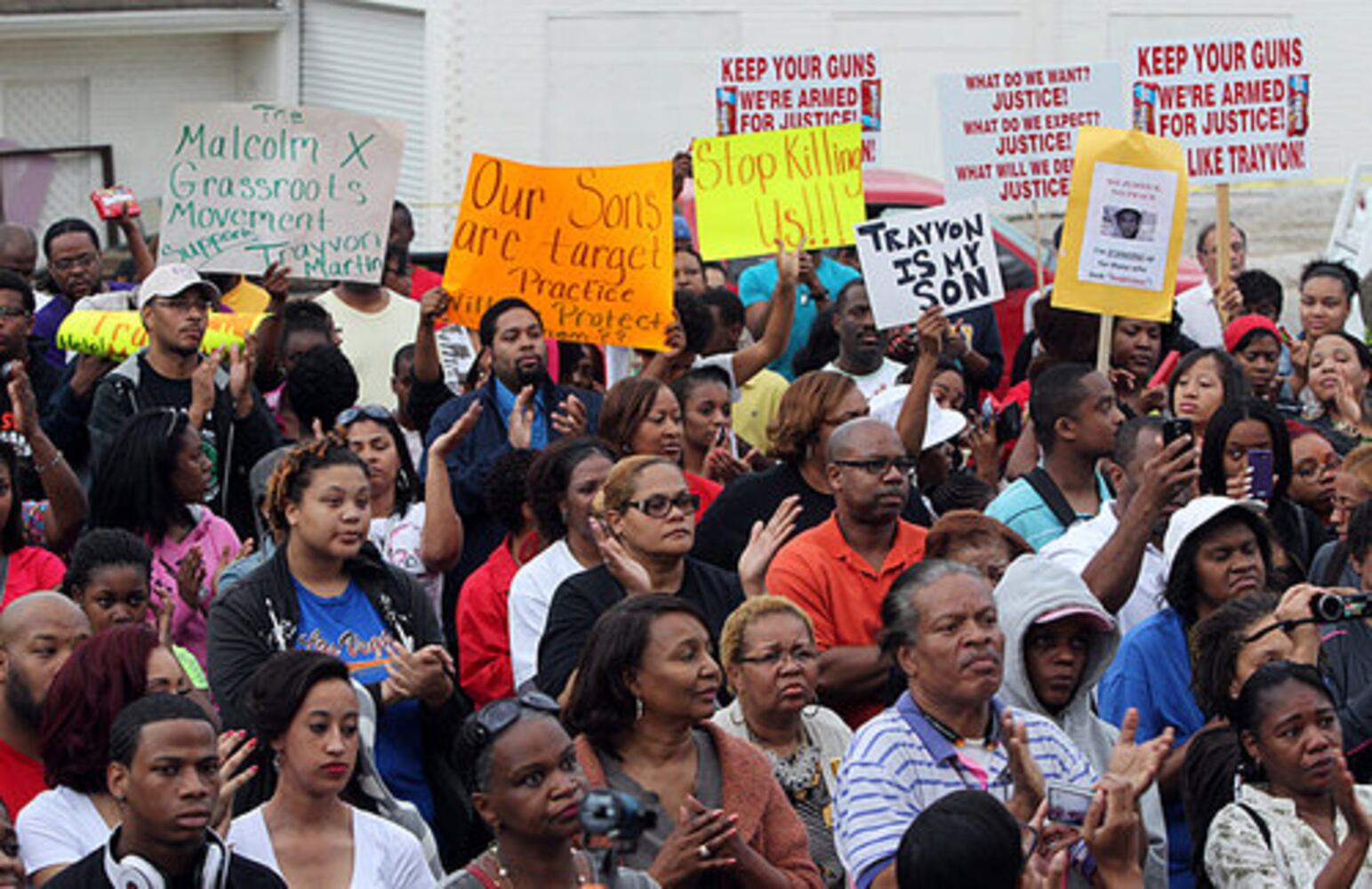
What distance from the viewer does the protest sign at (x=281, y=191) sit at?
12617 mm

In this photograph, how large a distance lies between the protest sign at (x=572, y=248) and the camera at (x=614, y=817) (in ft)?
22.3

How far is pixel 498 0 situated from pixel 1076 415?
15331 millimetres

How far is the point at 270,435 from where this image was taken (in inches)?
423

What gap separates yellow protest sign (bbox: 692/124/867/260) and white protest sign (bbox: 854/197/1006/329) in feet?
2.64

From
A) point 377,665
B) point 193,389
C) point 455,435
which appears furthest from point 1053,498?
point 193,389

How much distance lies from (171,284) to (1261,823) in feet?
17.6

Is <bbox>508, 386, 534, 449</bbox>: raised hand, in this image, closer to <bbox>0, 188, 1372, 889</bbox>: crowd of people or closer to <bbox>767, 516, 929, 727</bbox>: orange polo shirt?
<bbox>0, 188, 1372, 889</bbox>: crowd of people

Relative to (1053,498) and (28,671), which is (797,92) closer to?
(1053,498)

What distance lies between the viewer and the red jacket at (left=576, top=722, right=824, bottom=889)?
664cm

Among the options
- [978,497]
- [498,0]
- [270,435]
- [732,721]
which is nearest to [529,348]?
[270,435]

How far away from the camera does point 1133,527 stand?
26.7 ft

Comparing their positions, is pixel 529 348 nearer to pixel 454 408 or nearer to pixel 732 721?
pixel 454 408

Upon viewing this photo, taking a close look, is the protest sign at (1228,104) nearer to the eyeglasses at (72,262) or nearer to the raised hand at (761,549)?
the eyeglasses at (72,262)

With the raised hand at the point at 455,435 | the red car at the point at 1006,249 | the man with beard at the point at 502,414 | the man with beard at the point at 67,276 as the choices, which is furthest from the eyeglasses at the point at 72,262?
the red car at the point at 1006,249
